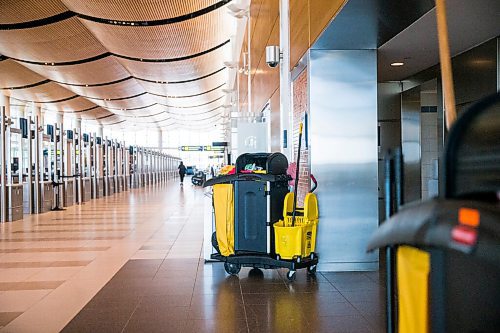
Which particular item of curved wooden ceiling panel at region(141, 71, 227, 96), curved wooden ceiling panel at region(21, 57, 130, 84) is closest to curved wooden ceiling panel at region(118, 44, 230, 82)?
curved wooden ceiling panel at region(21, 57, 130, 84)

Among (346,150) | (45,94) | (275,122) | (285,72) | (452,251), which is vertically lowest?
(452,251)

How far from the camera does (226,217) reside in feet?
16.8

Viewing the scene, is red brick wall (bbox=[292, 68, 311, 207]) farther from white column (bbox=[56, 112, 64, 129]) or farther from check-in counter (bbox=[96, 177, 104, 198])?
white column (bbox=[56, 112, 64, 129])

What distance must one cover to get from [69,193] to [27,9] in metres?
5.24

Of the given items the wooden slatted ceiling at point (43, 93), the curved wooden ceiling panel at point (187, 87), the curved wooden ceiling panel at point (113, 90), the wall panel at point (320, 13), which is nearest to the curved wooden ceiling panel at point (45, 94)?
the wooden slatted ceiling at point (43, 93)

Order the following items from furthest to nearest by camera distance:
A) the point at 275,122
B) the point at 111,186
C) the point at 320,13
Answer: the point at 111,186 < the point at 275,122 < the point at 320,13

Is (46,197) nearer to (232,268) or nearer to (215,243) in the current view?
(215,243)

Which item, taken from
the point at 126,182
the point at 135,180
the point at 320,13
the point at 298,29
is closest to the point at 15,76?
the point at 126,182

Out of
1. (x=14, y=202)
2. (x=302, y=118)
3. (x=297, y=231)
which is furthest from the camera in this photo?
(x=14, y=202)

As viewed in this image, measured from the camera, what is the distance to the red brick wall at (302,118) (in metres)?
5.80

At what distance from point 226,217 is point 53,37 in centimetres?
1553

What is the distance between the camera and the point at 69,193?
15680mm

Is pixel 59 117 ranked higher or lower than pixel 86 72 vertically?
lower

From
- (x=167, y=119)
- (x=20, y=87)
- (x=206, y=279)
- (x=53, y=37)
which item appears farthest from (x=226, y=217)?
(x=167, y=119)
